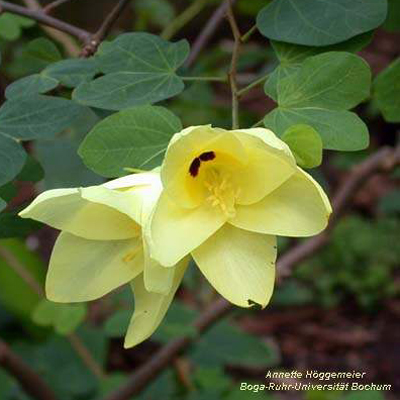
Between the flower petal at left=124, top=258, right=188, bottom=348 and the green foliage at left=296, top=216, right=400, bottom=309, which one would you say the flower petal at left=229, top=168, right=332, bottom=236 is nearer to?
the flower petal at left=124, top=258, right=188, bottom=348

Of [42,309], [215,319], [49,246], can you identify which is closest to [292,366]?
[49,246]

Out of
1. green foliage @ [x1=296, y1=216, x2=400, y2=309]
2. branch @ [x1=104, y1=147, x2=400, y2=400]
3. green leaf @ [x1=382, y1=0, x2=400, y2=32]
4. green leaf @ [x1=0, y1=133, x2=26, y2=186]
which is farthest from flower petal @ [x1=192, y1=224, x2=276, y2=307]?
green foliage @ [x1=296, y1=216, x2=400, y2=309]

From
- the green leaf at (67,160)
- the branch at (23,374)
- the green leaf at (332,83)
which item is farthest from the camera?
the branch at (23,374)

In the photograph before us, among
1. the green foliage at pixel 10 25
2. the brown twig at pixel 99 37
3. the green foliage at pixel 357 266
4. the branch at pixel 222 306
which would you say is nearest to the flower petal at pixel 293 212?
the brown twig at pixel 99 37

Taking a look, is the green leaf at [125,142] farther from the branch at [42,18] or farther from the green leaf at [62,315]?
the green leaf at [62,315]

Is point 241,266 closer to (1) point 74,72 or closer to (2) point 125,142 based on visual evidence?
(2) point 125,142
